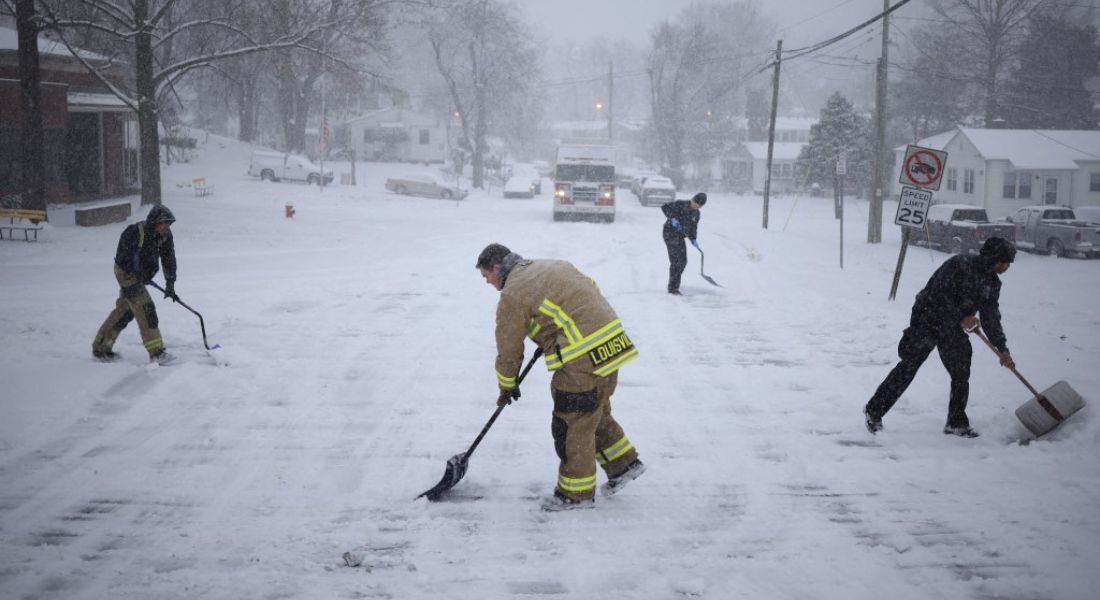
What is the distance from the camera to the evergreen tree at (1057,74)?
4878 centimetres

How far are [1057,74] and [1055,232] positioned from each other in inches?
1224

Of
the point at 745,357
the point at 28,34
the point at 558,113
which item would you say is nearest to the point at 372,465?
the point at 745,357

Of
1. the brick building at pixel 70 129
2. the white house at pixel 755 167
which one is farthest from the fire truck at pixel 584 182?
the white house at pixel 755 167

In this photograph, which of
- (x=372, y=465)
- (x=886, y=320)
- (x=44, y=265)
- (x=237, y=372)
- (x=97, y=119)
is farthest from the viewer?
(x=97, y=119)

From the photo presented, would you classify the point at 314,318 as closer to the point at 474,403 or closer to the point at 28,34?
the point at 474,403

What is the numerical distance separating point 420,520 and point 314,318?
6888 mm

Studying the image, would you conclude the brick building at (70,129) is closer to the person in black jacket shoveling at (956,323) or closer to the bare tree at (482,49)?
the bare tree at (482,49)

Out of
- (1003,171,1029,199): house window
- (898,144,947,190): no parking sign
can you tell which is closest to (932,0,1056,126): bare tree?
(1003,171,1029,199): house window

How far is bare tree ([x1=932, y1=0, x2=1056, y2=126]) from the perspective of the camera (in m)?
51.4

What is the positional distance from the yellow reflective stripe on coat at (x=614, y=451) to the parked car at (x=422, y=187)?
36.9m

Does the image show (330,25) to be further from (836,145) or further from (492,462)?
(836,145)

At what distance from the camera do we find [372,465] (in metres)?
6.06

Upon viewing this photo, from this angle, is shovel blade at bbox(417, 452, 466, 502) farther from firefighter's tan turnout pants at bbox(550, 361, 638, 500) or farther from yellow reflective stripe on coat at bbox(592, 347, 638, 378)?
yellow reflective stripe on coat at bbox(592, 347, 638, 378)

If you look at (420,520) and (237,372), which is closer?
(420,520)
